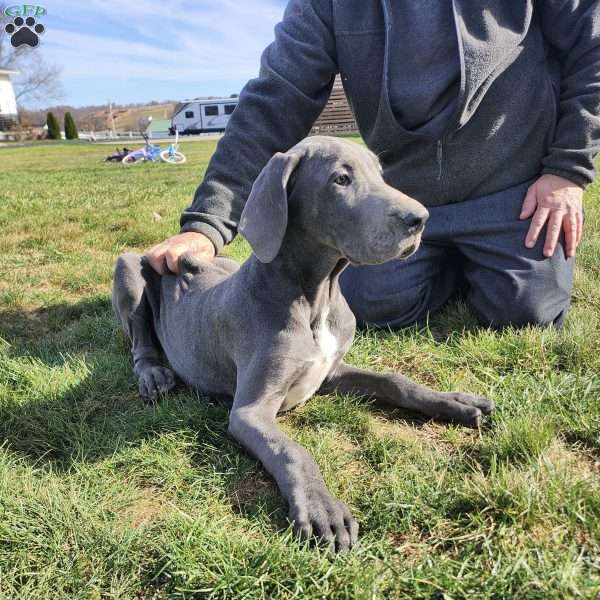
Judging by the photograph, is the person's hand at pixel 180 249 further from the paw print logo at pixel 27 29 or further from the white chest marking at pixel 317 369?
the paw print logo at pixel 27 29

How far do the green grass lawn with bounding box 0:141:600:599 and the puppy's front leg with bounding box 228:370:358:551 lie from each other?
67 mm

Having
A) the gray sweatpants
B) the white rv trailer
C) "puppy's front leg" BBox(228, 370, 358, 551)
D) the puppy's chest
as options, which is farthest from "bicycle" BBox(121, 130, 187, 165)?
the white rv trailer

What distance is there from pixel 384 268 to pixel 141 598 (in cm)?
272

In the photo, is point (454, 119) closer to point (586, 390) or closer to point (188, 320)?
point (586, 390)

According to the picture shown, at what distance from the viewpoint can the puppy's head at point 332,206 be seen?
229 centimetres

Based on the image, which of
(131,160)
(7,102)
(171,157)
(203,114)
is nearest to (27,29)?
(203,114)

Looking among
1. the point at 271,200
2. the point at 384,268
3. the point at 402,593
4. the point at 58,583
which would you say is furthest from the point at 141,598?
the point at 384,268

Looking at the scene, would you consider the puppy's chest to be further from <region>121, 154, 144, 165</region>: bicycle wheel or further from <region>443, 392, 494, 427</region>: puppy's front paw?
<region>121, 154, 144, 165</region>: bicycle wheel

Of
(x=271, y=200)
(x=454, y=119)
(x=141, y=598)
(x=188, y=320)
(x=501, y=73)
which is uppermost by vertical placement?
(x=501, y=73)

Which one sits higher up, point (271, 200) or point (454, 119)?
point (454, 119)

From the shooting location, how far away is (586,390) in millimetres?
2762

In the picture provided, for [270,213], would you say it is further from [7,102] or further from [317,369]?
[7,102]

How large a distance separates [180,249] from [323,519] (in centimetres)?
198

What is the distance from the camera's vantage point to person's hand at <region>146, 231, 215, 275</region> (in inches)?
137
